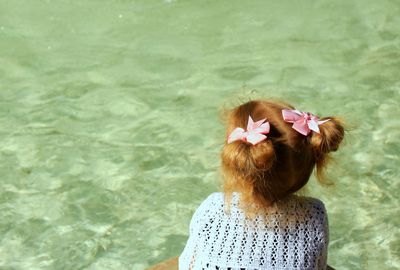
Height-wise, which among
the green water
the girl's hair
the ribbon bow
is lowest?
the green water

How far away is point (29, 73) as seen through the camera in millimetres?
4008

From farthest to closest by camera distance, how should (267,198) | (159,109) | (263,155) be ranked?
(159,109)
(267,198)
(263,155)

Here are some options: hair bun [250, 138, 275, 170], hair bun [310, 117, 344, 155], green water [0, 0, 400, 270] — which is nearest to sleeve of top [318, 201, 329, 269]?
hair bun [310, 117, 344, 155]

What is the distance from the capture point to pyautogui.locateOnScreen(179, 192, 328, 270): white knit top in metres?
1.93

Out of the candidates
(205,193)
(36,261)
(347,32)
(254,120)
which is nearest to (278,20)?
(347,32)

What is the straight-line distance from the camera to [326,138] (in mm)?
1923

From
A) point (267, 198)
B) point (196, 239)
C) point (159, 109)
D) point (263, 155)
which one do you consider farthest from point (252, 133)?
point (159, 109)

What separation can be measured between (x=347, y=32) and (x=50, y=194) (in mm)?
1910

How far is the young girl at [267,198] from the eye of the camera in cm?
185

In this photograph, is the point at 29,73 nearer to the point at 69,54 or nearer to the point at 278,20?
the point at 69,54

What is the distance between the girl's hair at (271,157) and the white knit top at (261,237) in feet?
0.12

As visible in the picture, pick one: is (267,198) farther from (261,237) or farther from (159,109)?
(159,109)

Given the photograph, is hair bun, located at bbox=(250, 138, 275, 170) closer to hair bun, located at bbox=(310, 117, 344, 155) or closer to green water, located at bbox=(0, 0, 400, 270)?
hair bun, located at bbox=(310, 117, 344, 155)

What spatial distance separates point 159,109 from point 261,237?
1.79 metres
